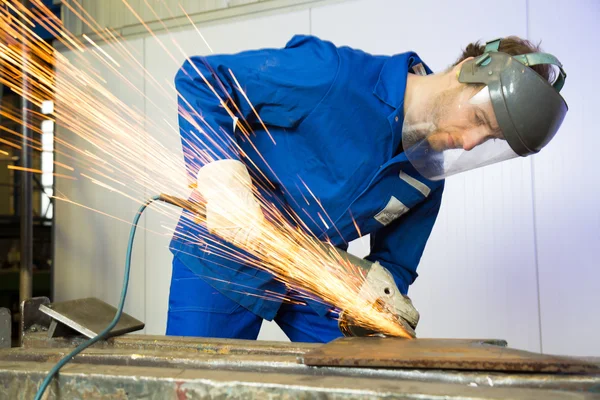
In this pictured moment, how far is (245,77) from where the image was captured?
6.31 feet

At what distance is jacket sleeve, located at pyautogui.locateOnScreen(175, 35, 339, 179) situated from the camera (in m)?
1.86

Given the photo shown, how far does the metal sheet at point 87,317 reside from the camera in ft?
5.27

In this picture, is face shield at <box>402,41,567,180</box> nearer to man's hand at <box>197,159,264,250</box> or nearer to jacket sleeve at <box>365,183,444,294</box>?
jacket sleeve at <box>365,183,444,294</box>

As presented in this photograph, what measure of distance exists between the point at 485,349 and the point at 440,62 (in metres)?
2.57

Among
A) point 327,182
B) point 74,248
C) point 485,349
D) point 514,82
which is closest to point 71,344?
point 327,182

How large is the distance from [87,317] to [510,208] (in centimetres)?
253

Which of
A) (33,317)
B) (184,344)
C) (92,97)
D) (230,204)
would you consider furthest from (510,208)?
(92,97)

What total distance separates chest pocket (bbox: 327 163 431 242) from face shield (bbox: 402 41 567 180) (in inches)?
3.5

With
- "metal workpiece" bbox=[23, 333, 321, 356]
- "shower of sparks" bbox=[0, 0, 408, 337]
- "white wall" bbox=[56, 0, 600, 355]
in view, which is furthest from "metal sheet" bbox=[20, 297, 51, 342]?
"white wall" bbox=[56, 0, 600, 355]

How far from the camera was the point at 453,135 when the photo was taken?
1.94 meters

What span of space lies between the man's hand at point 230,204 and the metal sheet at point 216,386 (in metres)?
0.61

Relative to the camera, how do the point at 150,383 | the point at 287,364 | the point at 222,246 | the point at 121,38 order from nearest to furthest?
the point at 150,383 < the point at 287,364 < the point at 222,246 < the point at 121,38

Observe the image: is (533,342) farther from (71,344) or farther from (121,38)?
(121,38)

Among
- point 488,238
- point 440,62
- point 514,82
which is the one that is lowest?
point 488,238
